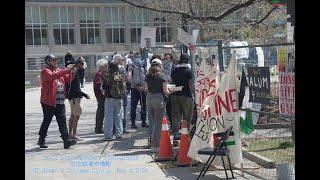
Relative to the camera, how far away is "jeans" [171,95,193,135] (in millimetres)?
10547

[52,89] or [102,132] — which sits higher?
[52,89]

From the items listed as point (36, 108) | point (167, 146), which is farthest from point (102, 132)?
point (36, 108)

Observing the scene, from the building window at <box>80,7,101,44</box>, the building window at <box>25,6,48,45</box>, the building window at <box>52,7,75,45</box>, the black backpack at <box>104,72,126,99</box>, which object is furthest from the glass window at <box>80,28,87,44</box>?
the black backpack at <box>104,72,126,99</box>

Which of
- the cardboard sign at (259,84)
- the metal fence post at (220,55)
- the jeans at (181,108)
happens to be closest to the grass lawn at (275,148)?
the jeans at (181,108)

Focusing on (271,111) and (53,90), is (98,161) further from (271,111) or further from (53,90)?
(271,111)

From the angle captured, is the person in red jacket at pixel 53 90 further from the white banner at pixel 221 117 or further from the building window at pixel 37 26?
the building window at pixel 37 26

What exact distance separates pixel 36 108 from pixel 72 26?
56.4 m

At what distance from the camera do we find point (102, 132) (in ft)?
43.8

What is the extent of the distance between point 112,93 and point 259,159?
403 cm

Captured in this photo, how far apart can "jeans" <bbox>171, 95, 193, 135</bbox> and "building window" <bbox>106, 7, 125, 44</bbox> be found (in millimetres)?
67750

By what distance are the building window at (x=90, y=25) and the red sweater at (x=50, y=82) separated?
6709cm

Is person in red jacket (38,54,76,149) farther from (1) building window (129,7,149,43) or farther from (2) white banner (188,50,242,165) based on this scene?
(1) building window (129,7,149,43)

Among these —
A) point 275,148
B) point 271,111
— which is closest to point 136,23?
point 275,148
